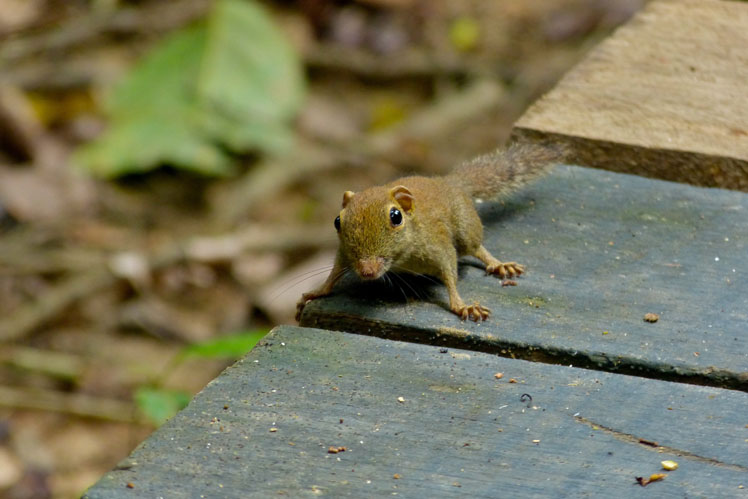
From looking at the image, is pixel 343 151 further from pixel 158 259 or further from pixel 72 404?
pixel 72 404

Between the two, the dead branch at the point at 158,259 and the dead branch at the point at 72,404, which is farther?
the dead branch at the point at 158,259

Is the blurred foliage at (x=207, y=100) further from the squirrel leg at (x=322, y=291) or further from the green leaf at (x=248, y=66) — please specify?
the squirrel leg at (x=322, y=291)

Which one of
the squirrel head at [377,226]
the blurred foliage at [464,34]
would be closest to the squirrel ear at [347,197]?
the squirrel head at [377,226]

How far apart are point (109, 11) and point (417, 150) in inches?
112

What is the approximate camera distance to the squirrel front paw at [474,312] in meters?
2.93

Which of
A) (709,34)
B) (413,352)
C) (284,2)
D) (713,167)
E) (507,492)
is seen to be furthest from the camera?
(284,2)

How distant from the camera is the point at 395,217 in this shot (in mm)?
3502

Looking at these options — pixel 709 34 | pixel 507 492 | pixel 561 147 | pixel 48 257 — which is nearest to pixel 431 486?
pixel 507 492

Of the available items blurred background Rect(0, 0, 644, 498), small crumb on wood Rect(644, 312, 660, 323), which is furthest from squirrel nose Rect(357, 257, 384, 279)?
blurred background Rect(0, 0, 644, 498)

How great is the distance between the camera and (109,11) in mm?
9531

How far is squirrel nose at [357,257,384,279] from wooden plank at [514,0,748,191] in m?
0.84

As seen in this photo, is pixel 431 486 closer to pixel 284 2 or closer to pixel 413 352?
pixel 413 352

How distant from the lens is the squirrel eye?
3.49 meters

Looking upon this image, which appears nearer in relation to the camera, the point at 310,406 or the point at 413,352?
the point at 310,406
